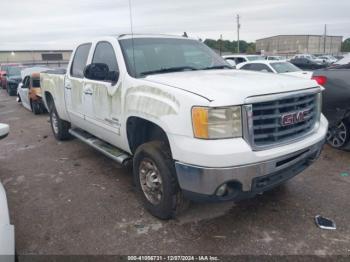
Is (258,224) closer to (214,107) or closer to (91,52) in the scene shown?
(214,107)

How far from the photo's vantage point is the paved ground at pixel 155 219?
2.93 meters

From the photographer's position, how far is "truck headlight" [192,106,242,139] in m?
2.57

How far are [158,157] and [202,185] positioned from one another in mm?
615

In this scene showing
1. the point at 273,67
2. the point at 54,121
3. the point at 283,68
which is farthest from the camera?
the point at 283,68

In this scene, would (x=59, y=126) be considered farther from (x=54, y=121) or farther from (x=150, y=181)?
(x=150, y=181)

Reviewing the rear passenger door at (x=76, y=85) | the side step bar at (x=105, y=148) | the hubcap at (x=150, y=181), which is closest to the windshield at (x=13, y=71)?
the rear passenger door at (x=76, y=85)

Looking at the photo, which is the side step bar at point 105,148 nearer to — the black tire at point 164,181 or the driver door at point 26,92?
the black tire at point 164,181

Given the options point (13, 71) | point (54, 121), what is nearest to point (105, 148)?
point (54, 121)

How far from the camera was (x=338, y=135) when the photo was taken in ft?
17.7

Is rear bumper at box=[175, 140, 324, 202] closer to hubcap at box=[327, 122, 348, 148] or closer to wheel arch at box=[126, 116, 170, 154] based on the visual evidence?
A: wheel arch at box=[126, 116, 170, 154]

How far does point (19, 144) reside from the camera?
6.94 meters

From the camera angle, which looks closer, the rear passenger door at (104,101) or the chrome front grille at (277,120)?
the chrome front grille at (277,120)

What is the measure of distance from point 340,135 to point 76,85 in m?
4.48

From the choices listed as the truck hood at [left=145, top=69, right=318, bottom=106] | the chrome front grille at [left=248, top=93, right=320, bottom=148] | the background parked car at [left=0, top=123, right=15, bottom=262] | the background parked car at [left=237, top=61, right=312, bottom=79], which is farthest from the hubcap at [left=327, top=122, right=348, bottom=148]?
the background parked car at [left=237, top=61, right=312, bottom=79]
